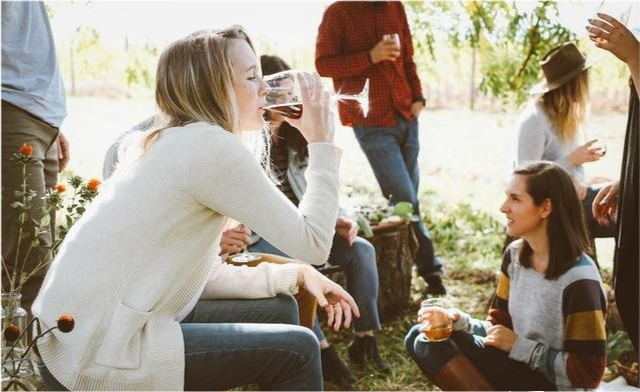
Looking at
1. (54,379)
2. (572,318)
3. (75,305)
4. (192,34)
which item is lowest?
(572,318)

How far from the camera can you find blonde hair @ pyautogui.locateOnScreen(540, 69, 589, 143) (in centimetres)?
407

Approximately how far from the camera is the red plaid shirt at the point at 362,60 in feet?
14.4

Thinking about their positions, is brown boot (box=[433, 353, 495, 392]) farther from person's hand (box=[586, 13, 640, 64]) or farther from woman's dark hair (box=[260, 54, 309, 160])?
woman's dark hair (box=[260, 54, 309, 160])

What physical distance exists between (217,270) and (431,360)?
2.68 ft

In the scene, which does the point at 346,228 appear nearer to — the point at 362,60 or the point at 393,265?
the point at 393,265

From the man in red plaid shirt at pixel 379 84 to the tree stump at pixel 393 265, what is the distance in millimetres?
303

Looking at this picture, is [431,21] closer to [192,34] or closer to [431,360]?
[431,360]

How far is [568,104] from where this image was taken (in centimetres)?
411

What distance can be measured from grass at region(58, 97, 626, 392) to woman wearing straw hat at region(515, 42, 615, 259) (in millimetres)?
896

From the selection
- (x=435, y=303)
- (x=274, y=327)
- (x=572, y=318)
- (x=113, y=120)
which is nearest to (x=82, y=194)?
(x=274, y=327)

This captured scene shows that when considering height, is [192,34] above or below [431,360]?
above

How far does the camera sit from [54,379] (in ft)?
6.18

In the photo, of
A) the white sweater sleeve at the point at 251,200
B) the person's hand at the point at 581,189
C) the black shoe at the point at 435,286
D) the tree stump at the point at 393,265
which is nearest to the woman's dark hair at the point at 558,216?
the white sweater sleeve at the point at 251,200

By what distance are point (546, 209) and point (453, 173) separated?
15.0ft
